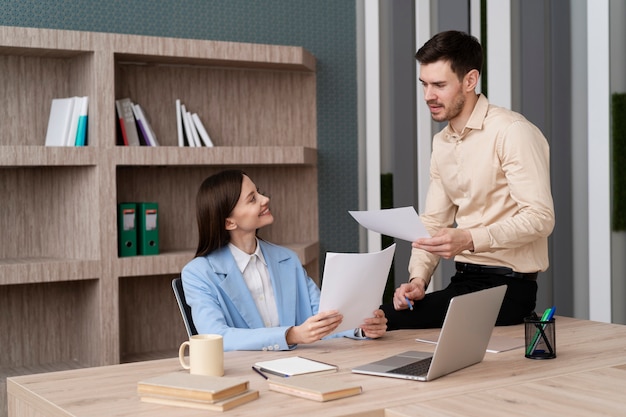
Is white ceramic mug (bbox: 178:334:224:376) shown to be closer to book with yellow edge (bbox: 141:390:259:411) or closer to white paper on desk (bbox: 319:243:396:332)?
book with yellow edge (bbox: 141:390:259:411)

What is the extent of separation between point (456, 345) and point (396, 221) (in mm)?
572

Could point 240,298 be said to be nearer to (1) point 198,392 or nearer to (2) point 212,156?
(1) point 198,392

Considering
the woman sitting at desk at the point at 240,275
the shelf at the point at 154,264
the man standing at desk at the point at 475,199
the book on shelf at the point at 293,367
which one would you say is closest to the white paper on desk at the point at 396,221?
the man standing at desk at the point at 475,199

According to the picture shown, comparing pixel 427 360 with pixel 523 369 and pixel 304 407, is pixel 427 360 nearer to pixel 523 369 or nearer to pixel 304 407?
pixel 523 369

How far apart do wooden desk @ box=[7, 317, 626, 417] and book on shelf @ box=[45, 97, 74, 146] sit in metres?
2.15

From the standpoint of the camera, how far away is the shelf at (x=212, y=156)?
3818 mm

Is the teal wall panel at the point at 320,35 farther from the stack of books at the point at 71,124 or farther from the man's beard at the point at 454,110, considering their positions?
the man's beard at the point at 454,110

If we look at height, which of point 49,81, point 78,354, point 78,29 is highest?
point 78,29

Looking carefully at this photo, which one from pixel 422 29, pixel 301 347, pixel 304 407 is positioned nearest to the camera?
pixel 304 407

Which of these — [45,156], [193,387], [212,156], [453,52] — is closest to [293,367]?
[193,387]

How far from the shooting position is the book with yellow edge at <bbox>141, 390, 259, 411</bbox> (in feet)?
4.74

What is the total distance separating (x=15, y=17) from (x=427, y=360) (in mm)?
2893

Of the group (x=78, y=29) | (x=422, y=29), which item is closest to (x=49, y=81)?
(x=78, y=29)

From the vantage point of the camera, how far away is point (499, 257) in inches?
103
